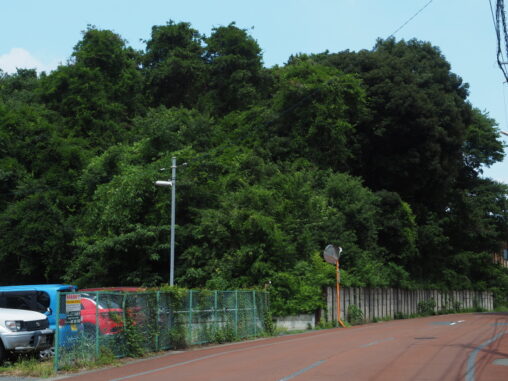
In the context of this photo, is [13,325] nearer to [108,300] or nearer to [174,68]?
[108,300]

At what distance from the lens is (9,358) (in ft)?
50.5

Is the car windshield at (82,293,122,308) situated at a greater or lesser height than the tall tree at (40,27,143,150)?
lesser

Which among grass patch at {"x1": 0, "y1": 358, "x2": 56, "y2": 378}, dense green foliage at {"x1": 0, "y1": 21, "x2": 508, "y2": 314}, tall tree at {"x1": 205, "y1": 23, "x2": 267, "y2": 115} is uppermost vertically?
tall tree at {"x1": 205, "y1": 23, "x2": 267, "y2": 115}

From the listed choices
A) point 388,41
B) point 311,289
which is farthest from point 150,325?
point 388,41

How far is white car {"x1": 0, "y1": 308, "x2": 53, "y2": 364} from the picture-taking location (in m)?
14.9

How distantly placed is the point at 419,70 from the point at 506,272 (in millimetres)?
27732

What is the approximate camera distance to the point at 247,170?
3803 centimetres

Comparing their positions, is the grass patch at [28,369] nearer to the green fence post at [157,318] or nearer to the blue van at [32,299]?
the blue van at [32,299]

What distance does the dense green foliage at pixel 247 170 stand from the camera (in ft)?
108

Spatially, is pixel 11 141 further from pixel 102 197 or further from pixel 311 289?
pixel 311 289

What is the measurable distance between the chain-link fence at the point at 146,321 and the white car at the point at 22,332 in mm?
1006

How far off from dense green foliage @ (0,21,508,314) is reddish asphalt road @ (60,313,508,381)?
374 inches

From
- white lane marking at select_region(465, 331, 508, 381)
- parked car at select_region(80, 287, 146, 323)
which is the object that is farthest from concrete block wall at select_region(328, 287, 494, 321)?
parked car at select_region(80, 287, 146, 323)

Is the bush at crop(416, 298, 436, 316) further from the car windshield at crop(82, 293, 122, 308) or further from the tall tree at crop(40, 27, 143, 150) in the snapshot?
the car windshield at crop(82, 293, 122, 308)
